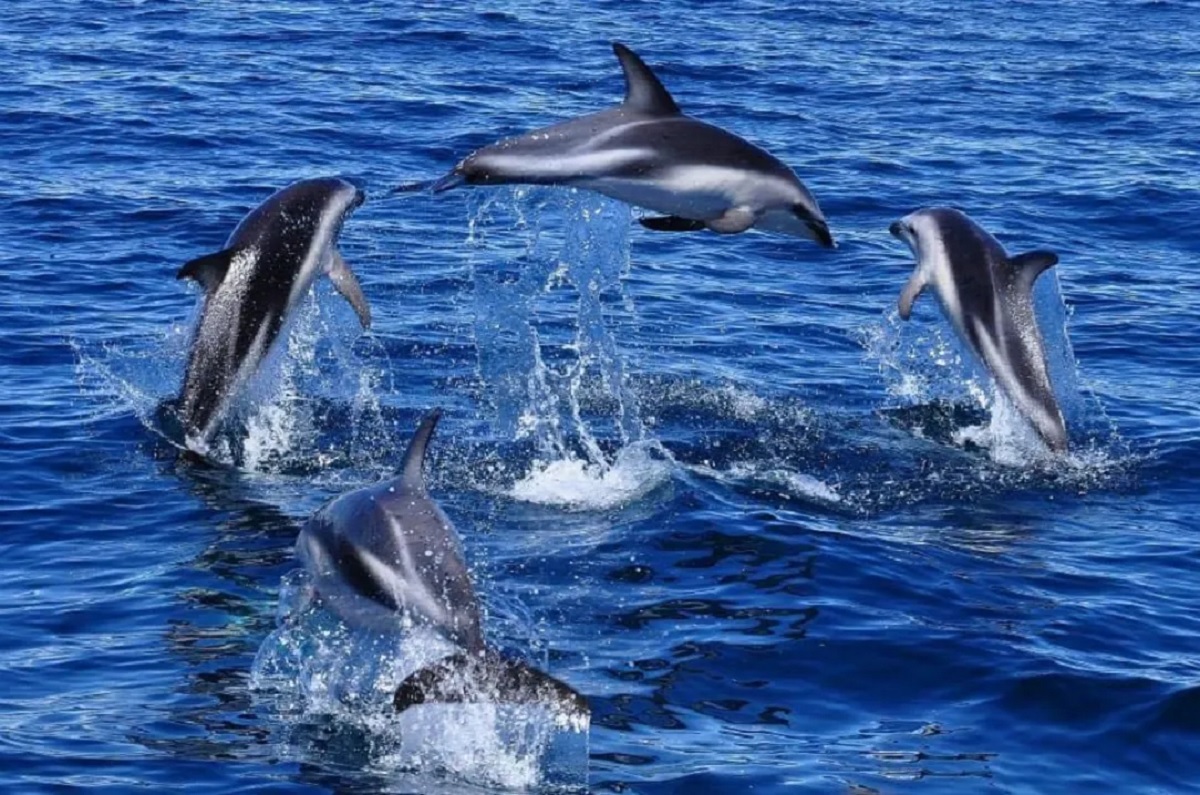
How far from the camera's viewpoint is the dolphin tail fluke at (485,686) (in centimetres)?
995

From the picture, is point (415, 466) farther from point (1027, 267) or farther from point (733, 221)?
point (1027, 267)

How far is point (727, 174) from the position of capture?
1370cm

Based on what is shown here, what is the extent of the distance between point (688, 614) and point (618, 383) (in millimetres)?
5426

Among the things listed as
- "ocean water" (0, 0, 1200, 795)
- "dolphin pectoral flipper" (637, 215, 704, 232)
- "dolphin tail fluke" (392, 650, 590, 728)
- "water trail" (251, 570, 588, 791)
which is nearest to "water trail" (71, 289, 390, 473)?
"ocean water" (0, 0, 1200, 795)

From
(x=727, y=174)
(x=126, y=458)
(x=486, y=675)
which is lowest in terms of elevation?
(x=126, y=458)

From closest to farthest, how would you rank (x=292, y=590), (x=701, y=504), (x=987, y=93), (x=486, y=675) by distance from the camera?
(x=486, y=675) → (x=292, y=590) → (x=701, y=504) → (x=987, y=93)

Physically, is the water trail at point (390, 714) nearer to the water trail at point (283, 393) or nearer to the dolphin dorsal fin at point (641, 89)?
the dolphin dorsal fin at point (641, 89)

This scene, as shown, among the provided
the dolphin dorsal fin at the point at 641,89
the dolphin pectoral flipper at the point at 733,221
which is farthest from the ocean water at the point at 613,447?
the dolphin dorsal fin at the point at 641,89

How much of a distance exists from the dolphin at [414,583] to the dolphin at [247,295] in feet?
14.8

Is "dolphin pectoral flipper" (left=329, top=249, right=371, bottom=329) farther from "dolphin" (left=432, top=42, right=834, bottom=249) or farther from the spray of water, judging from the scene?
the spray of water

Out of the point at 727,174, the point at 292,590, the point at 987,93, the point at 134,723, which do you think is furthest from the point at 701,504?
the point at 987,93

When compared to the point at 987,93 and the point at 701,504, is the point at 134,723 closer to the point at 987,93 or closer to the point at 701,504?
the point at 701,504

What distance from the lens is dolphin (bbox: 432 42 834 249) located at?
43.7 feet

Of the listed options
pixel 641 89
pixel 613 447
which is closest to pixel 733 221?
pixel 641 89
